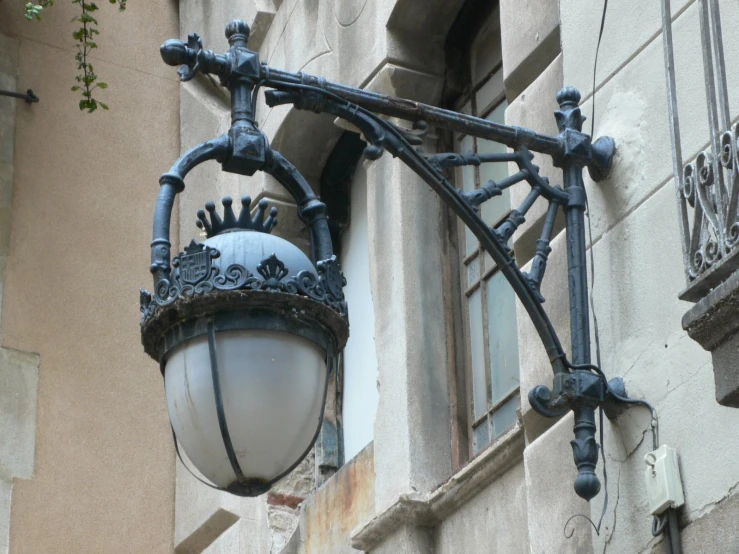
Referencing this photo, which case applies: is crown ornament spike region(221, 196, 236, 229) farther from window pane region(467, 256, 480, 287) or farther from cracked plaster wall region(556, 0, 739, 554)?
window pane region(467, 256, 480, 287)

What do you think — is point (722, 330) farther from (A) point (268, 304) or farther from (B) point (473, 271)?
(B) point (473, 271)

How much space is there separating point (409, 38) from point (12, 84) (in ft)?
10.4

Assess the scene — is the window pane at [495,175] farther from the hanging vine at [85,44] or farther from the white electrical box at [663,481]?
the hanging vine at [85,44]

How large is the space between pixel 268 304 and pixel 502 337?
2.41 metres

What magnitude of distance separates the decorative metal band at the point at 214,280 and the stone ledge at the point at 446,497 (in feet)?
5.23

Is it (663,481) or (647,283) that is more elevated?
(647,283)

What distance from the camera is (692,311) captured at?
3.81m

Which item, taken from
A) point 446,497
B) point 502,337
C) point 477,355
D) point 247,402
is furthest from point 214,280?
point 477,355

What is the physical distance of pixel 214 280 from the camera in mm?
4379

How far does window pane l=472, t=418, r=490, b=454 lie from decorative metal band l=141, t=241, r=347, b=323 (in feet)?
7.26

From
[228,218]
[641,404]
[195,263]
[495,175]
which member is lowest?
[641,404]

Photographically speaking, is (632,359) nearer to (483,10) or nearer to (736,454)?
(736,454)

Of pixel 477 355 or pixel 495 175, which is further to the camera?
pixel 495 175

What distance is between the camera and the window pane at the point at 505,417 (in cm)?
638
